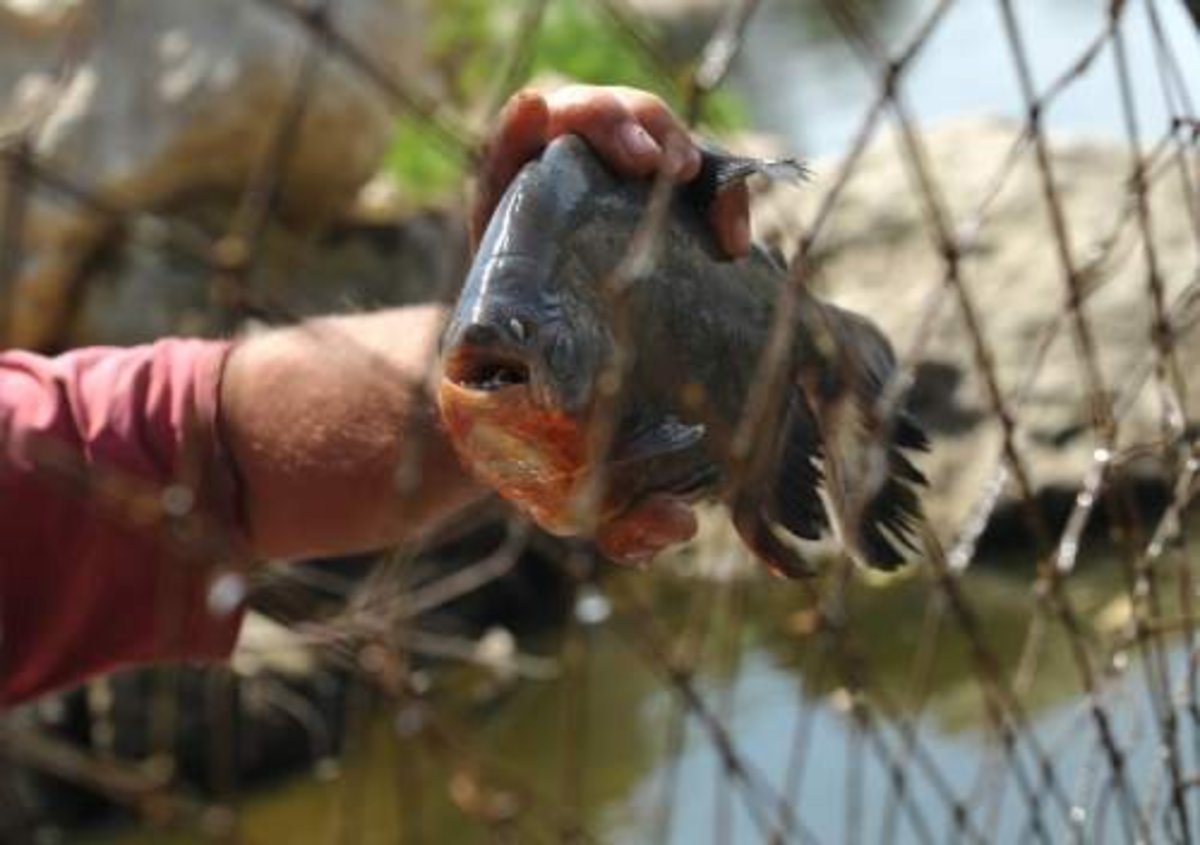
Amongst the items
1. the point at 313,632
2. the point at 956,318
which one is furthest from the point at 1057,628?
the point at 313,632

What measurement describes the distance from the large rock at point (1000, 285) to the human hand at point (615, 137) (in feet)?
11.7

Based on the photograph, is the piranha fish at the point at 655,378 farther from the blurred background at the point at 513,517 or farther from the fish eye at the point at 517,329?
the blurred background at the point at 513,517

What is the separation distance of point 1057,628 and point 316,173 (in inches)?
103

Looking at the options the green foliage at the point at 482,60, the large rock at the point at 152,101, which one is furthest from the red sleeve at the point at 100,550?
the green foliage at the point at 482,60

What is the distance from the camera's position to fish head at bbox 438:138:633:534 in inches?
55.2

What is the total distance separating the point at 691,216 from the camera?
158cm

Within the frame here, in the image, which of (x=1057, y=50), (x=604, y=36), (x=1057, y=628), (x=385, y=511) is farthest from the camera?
(x=1057, y=50)

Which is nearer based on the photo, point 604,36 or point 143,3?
point 143,3

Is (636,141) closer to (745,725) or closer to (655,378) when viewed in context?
(655,378)

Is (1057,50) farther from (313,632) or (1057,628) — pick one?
(313,632)

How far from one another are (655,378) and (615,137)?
0.50 ft

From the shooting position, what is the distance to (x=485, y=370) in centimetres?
142

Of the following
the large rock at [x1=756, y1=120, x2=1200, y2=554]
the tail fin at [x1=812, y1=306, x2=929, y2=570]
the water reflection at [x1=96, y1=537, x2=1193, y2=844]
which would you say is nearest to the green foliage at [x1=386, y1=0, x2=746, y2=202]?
the large rock at [x1=756, y1=120, x2=1200, y2=554]

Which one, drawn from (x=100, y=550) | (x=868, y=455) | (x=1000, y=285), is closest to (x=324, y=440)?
(x=100, y=550)
